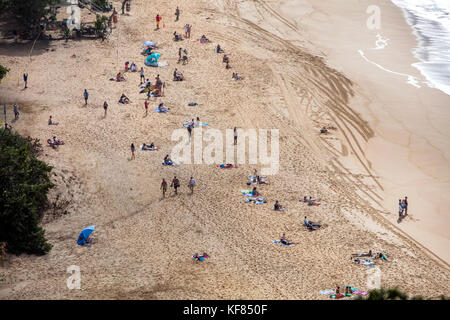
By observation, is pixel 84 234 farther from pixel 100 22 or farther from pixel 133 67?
pixel 100 22

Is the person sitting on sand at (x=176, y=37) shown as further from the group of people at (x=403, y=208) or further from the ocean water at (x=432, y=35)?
the group of people at (x=403, y=208)

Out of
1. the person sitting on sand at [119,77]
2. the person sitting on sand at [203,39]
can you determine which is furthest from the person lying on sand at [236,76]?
the person sitting on sand at [119,77]

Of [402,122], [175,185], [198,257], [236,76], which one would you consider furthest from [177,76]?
[198,257]

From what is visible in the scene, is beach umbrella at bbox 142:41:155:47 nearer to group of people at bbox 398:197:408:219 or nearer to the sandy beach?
the sandy beach

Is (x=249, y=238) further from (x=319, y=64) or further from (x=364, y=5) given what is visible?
(x=364, y=5)

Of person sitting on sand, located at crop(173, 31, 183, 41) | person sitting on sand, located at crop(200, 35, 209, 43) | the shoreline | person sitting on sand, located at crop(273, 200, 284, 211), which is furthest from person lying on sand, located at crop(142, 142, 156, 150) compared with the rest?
person sitting on sand, located at crop(200, 35, 209, 43)
